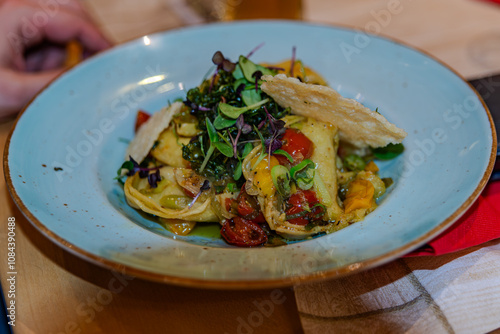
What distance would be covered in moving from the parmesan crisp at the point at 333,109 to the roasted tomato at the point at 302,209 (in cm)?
50

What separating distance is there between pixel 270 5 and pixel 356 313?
3.38 metres

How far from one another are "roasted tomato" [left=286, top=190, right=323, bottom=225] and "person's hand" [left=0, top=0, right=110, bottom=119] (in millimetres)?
2147

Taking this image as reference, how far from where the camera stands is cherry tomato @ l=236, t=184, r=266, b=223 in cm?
236

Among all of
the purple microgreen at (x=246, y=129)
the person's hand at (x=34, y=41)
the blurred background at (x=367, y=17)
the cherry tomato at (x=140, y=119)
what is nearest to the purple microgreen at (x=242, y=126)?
the purple microgreen at (x=246, y=129)

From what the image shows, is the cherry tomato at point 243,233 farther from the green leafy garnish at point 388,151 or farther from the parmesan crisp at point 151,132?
the green leafy garnish at point 388,151

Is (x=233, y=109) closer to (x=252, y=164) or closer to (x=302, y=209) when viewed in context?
(x=252, y=164)

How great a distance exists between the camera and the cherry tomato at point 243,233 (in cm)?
232

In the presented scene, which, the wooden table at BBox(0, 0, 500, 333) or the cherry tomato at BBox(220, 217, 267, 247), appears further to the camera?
the cherry tomato at BBox(220, 217, 267, 247)

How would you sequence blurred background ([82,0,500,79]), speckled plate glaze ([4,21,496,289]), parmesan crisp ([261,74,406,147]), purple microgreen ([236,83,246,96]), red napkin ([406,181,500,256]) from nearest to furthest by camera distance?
speckled plate glaze ([4,21,496,289]) < red napkin ([406,181,500,256]) < parmesan crisp ([261,74,406,147]) < purple microgreen ([236,83,246,96]) < blurred background ([82,0,500,79])

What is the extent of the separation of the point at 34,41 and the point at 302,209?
9.47 ft

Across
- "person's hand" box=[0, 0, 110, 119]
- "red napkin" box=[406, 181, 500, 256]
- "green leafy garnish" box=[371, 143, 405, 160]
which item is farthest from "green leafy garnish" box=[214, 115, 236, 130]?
"person's hand" box=[0, 0, 110, 119]

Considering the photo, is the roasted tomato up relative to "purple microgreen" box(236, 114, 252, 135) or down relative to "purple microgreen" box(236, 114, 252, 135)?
down

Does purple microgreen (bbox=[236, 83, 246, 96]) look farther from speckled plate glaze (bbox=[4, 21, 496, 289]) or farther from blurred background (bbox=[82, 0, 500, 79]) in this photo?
blurred background (bbox=[82, 0, 500, 79])

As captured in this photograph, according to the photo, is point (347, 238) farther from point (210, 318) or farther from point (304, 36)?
point (304, 36)
